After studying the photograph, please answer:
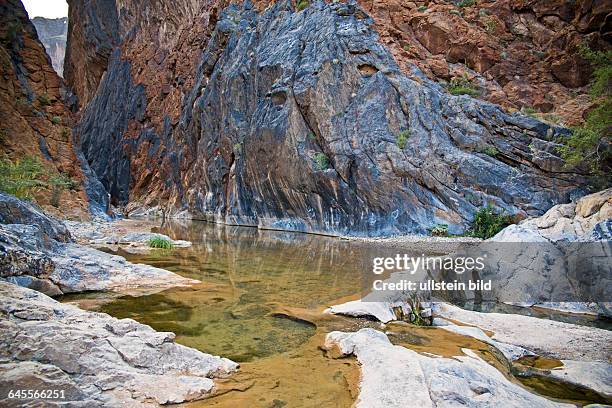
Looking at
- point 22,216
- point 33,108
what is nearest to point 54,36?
point 33,108

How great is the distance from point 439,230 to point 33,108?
69.2 ft

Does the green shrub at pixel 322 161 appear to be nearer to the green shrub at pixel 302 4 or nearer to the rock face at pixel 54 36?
the green shrub at pixel 302 4

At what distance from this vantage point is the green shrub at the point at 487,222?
52.8ft

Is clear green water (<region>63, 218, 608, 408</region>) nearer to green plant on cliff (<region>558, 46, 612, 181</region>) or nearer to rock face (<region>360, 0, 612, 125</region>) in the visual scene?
green plant on cliff (<region>558, 46, 612, 181</region>)

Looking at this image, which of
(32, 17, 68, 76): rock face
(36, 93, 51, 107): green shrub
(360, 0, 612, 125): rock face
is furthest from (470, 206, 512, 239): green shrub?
(32, 17, 68, 76): rock face

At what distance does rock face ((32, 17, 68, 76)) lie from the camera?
113938 mm

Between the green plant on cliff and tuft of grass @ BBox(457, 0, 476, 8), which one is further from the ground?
tuft of grass @ BBox(457, 0, 476, 8)

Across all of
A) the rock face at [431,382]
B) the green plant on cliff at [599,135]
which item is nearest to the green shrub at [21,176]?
the rock face at [431,382]

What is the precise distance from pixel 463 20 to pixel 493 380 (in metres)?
24.8

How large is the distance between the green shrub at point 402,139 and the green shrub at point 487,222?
17.4 ft

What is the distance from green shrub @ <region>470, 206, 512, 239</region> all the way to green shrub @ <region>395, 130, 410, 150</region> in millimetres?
5289

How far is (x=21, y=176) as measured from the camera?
15094mm

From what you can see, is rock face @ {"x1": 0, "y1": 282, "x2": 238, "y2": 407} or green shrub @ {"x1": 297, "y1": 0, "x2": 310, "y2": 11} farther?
green shrub @ {"x1": 297, "y1": 0, "x2": 310, "y2": 11}

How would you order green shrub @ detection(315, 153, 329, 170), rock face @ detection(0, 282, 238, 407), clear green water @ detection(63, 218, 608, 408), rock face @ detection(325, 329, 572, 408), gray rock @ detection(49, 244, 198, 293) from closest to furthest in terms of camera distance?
1. rock face @ detection(0, 282, 238, 407)
2. rock face @ detection(325, 329, 572, 408)
3. clear green water @ detection(63, 218, 608, 408)
4. gray rock @ detection(49, 244, 198, 293)
5. green shrub @ detection(315, 153, 329, 170)
